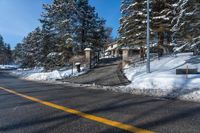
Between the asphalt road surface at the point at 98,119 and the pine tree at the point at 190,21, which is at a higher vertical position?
the pine tree at the point at 190,21

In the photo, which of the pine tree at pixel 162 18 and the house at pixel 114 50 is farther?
the house at pixel 114 50

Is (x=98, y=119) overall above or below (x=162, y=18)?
below

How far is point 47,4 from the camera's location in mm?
36656

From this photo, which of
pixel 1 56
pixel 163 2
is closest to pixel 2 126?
pixel 163 2

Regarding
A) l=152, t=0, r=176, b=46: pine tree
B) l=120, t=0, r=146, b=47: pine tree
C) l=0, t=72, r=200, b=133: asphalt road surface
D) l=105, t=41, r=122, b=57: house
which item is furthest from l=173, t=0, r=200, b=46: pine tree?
l=105, t=41, r=122, b=57: house

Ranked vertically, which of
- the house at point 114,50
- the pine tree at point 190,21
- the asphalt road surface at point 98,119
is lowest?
the asphalt road surface at point 98,119

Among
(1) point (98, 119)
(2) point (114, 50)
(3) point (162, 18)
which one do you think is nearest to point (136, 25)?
(3) point (162, 18)

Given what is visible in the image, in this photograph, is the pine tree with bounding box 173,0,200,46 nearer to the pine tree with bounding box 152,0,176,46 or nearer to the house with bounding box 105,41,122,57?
the pine tree with bounding box 152,0,176,46

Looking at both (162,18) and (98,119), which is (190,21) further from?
(98,119)

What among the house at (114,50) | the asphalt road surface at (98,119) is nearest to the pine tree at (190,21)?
the asphalt road surface at (98,119)

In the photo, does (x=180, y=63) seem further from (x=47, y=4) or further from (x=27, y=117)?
(x=47, y=4)

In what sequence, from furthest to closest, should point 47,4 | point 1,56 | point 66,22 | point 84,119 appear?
point 1,56, point 47,4, point 66,22, point 84,119

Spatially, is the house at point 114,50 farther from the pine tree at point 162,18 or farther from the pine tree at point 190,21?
the pine tree at point 190,21

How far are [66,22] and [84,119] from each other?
86.3ft
